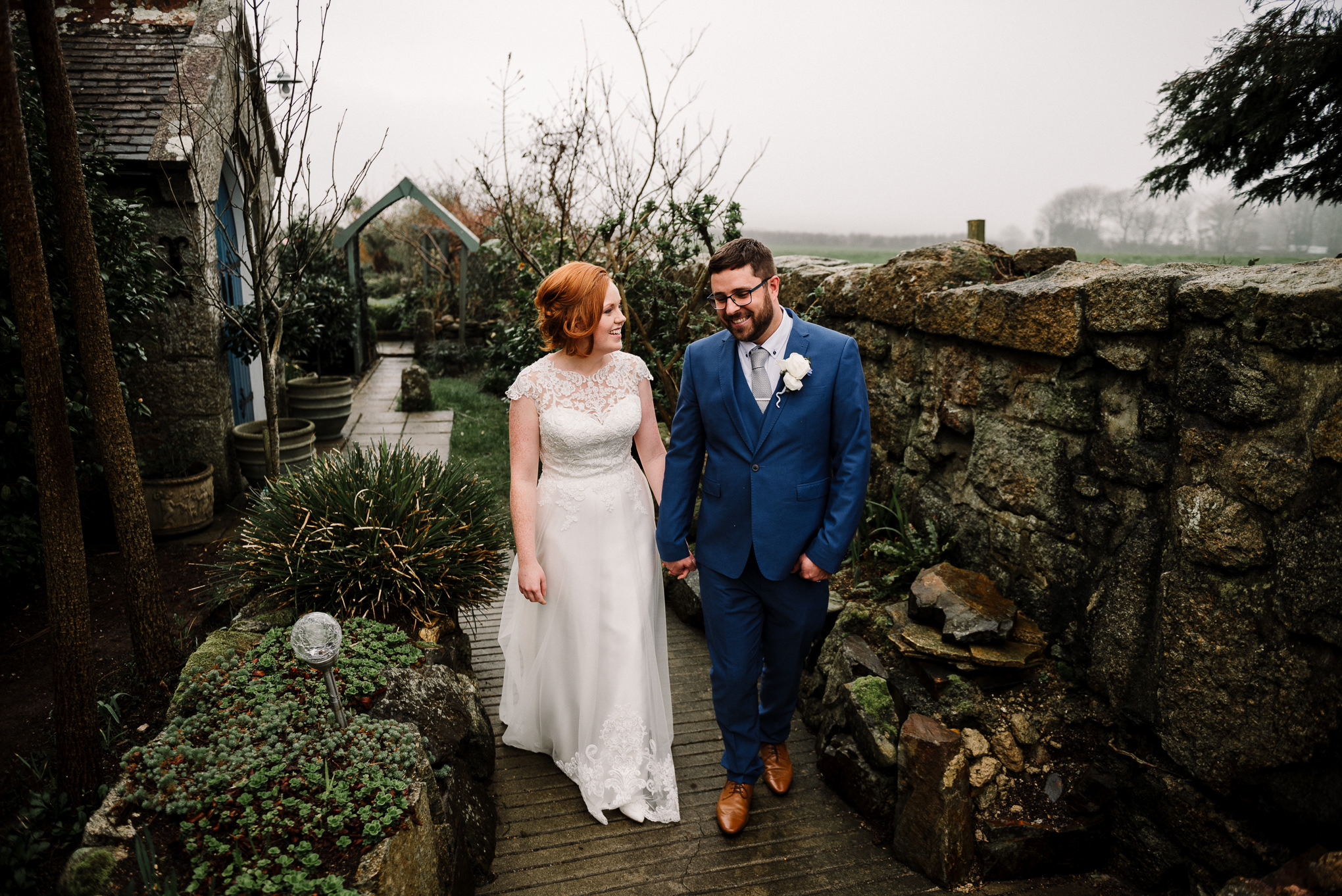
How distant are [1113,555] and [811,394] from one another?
1341 mm

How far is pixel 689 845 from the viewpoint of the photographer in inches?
119

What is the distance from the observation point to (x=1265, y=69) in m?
4.89

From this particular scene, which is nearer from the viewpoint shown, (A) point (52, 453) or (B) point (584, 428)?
(A) point (52, 453)

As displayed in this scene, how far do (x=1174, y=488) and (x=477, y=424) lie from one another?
8.79m

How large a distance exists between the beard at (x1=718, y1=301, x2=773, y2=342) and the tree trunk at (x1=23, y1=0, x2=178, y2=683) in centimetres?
228

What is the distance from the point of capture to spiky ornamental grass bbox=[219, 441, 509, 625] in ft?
11.3

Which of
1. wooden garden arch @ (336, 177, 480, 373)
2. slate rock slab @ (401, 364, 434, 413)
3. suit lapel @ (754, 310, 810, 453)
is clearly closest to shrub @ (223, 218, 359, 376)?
wooden garden arch @ (336, 177, 480, 373)

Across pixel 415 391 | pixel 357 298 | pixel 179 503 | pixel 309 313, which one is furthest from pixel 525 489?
pixel 357 298

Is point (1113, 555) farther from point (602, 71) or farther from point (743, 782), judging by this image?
point (602, 71)

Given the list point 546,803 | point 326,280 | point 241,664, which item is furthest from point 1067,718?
point 326,280

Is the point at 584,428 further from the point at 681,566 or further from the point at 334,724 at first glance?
the point at 334,724

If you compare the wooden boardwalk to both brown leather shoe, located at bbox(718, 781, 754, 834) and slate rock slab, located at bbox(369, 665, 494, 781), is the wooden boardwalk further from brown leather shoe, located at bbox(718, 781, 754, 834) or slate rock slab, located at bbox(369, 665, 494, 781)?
slate rock slab, located at bbox(369, 665, 494, 781)

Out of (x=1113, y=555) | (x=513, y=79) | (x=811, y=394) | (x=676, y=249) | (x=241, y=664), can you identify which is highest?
(x=513, y=79)

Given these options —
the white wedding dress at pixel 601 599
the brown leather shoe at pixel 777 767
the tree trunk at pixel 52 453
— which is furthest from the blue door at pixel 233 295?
the brown leather shoe at pixel 777 767
